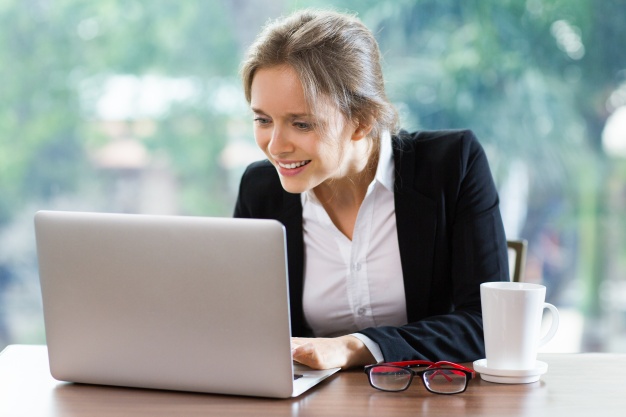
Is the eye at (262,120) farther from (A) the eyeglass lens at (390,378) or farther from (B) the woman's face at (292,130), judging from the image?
(A) the eyeglass lens at (390,378)

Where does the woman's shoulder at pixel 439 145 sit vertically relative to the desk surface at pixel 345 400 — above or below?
above

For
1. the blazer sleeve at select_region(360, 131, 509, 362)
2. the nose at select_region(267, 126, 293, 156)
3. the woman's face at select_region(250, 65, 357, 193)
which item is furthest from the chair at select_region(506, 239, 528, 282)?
the nose at select_region(267, 126, 293, 156)

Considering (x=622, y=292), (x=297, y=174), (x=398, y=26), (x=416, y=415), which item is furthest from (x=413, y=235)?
(x=622, y=292)

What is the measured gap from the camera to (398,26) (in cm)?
320

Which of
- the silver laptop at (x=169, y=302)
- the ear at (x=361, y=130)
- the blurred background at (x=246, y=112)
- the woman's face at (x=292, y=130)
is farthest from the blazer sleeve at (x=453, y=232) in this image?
the blurred background at (x=246, y=112)

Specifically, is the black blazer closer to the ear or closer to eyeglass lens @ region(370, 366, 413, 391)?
the ear

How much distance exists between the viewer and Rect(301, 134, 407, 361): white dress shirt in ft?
5.97

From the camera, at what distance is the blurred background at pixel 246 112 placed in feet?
10.5

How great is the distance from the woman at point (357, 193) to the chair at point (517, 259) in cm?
25

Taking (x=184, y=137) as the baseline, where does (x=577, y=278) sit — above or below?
below

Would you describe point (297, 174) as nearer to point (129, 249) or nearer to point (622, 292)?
point (129, 249)

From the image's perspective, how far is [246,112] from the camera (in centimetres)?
318

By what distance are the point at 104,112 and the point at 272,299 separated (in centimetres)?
232

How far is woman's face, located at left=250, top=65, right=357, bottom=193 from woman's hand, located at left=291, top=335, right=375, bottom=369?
0.37 m
